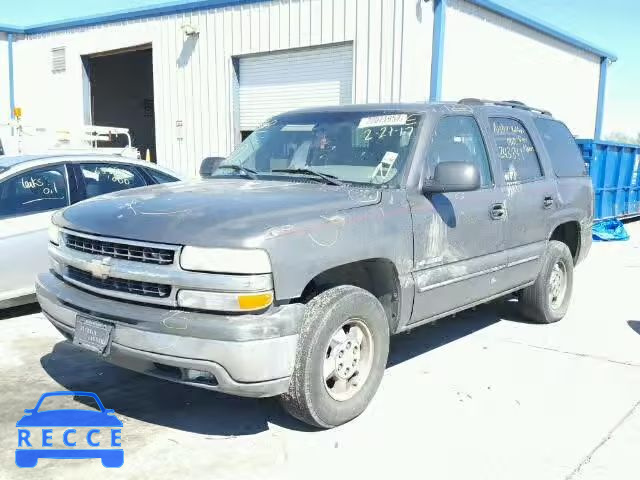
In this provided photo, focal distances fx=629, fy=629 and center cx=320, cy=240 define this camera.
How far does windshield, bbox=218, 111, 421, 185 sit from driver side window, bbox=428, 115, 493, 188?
0.70 ft

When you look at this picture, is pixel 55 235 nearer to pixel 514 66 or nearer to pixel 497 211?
pixel 497 211

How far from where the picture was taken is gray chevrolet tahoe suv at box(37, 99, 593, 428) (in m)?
3.12

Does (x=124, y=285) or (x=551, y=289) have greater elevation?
(x=124, y=285)

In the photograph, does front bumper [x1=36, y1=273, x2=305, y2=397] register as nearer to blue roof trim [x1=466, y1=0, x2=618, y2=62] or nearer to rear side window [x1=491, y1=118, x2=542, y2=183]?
rear side window [x1=491, y1=118, x2=542, y2=183]

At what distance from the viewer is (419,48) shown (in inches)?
468

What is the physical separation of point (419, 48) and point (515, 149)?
711 cm

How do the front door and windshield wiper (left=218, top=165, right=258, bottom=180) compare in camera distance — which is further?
windshield wiper (left=218, top=165, right=258, bottom=180)

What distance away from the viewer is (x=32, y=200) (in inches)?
234

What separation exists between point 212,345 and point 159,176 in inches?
171

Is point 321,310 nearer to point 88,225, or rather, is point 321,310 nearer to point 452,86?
point 88,225

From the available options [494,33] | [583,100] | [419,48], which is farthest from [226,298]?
[583,100]

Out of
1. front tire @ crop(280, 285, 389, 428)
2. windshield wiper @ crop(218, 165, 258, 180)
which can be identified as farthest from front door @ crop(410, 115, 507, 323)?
windshield wiper @ crop(218, 165, 258, 180)

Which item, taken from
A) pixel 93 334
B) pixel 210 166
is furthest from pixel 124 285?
pixel 210 166

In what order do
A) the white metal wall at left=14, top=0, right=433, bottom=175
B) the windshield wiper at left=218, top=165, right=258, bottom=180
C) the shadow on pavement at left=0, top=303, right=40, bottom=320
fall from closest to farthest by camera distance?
1. the windshield wiper at left=218, top=165, right=258, bottom=180
2. the shadow on pavement at left=0, top=303, right=40, bottom=320
3. the white metal wall at left=14, top=0, right=433, bottom=175
